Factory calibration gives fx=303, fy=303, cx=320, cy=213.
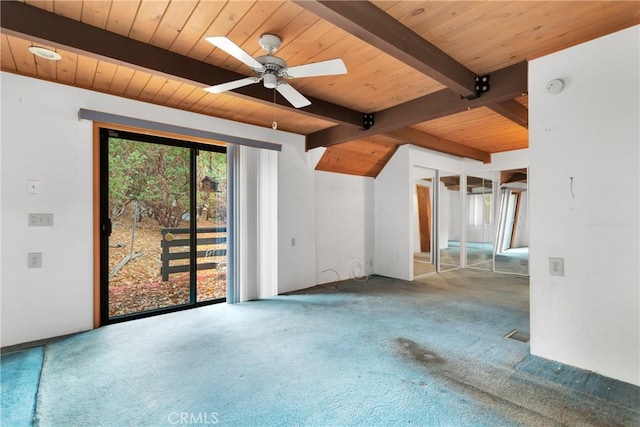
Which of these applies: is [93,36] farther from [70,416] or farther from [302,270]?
[302,270]

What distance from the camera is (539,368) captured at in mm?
2396

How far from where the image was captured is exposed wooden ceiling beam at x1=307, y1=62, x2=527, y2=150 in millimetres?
2750

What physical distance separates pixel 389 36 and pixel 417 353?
8.29 ft

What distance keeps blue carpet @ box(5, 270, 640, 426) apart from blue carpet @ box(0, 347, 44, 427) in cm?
6

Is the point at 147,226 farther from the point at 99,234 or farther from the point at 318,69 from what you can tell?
the point at 318,69

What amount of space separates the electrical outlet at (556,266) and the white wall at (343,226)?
11.3ft

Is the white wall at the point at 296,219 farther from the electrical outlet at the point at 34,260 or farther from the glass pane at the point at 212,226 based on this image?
the electrical outlet at the point at 34,260

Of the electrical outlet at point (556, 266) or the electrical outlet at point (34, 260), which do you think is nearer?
the electrical outlet at point (556, 266)

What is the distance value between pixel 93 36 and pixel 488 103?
338cm

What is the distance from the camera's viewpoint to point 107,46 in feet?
7.25

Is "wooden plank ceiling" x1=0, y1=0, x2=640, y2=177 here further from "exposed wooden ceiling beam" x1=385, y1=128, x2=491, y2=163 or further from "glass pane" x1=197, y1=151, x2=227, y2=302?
"exposed wooden ceiling beam" x1=385, y1=128, x2=491, y2=163

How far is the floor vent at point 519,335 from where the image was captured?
294 centimetres

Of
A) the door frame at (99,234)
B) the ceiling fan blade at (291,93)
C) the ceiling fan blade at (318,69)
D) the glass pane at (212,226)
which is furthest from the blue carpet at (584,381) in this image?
the door frame at (99,234)

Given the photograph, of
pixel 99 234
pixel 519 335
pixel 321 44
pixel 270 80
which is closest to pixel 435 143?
pixel 519 335
